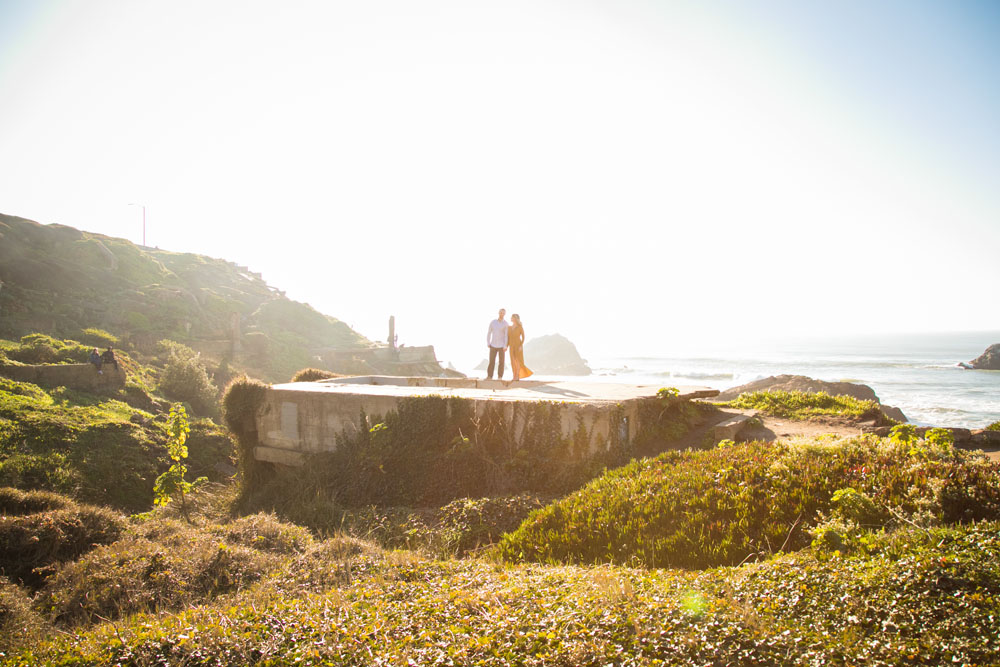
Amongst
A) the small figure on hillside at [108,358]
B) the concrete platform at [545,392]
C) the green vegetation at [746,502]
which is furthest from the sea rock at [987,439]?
the small figure on hillside at [108,358]

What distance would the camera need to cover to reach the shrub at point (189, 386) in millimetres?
22750

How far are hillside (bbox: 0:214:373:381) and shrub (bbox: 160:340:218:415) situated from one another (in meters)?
7.13

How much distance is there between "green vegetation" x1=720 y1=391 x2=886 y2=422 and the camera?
9.88 meters

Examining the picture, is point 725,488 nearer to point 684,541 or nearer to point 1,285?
point 684,541

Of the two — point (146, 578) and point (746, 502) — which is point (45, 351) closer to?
point (146, 578)

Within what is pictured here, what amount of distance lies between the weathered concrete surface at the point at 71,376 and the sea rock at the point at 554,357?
188 feet

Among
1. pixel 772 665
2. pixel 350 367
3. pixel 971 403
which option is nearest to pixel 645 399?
pixel 772 665

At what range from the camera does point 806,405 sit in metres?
10.7

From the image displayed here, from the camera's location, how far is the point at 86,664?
3.45 m

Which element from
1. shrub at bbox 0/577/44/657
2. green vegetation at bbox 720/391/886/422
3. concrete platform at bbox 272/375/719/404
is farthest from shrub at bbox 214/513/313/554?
green vegetation at bbox 720/391/886/422

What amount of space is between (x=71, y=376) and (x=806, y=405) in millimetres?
23498

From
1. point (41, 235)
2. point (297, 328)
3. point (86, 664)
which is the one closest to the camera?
point (86, 664)

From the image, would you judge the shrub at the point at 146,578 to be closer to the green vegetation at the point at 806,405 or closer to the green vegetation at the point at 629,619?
the green vegetation at the point at 629,619

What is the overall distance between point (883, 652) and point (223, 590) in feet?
17.6
